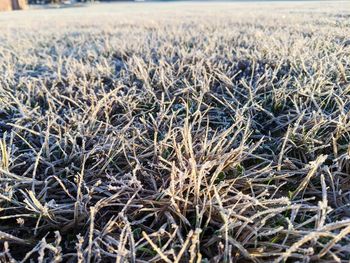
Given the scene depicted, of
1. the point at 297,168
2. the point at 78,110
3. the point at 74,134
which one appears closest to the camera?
the point at 297,168

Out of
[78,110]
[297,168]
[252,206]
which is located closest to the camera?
[252,206]

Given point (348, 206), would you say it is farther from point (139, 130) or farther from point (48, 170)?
point (48, 170)

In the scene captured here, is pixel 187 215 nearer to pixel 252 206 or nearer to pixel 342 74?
pixel 252 206

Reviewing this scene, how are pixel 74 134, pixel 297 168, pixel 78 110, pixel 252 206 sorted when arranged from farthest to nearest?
pixel 78 110 < pixel 74 134 < pixel 297 168 < pixel 252 206

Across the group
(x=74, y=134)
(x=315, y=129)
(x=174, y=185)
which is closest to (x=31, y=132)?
(x=74, y=134)

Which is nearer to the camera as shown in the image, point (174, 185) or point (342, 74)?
point (174, 185)

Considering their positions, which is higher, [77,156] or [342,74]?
[342,74]

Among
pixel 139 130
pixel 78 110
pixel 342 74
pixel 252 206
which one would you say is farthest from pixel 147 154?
pixel 342 74

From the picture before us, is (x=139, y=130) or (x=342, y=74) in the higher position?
(x=342, y=74)

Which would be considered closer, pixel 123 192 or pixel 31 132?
pixel 123 192
